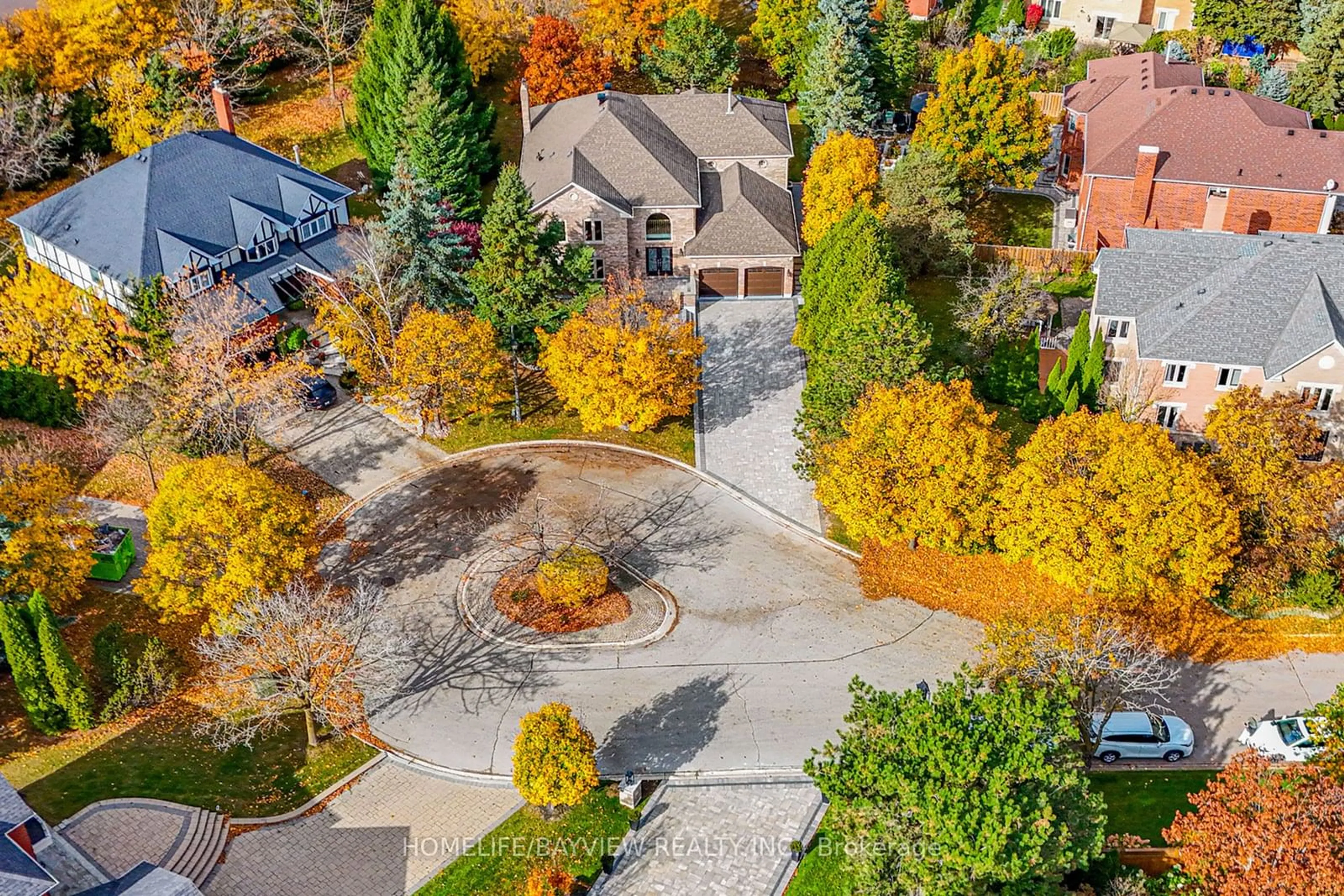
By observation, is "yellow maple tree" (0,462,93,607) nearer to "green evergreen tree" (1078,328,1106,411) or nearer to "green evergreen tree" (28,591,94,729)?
"green evergreen tree" (28,591,94,729)

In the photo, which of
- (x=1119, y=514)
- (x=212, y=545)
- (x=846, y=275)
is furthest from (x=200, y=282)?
(x=1119, y=514)

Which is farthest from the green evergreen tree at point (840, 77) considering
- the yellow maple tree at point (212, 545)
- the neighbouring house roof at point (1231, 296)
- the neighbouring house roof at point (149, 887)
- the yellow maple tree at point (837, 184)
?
the neighbouring house roof at point (149, 887)

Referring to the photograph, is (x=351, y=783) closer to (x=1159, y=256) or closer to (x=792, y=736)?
(x=792, y=736)

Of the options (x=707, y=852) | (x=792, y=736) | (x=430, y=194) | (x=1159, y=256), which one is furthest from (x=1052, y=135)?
(x=707, y=852)

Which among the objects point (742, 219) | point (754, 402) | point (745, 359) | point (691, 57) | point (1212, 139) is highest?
point (691, 57)

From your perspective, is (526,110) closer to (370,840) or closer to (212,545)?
(212,545)

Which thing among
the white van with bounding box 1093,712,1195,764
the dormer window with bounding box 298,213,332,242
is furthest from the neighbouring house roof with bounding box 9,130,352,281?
the white van with bounding box 1093,712,1195,764

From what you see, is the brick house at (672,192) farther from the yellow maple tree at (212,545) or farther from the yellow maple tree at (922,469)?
the yellow maple tree at (212,545)
